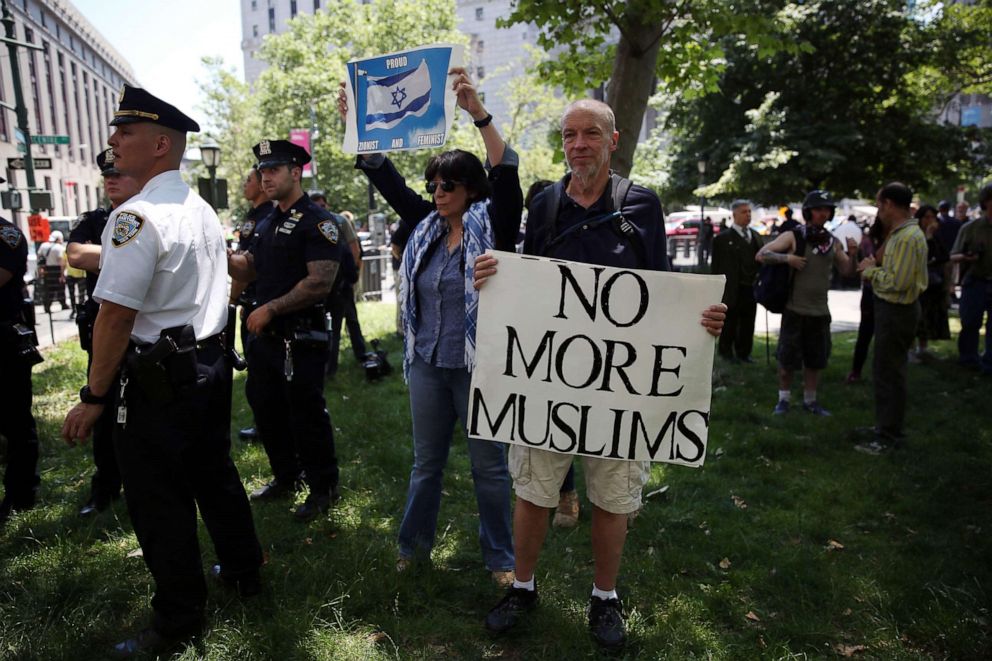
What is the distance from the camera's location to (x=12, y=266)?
13.4 ft

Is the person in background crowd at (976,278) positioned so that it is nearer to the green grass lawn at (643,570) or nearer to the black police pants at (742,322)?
the black police pants at (742,322)

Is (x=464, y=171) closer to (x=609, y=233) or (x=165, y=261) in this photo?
(x=609, y=233)

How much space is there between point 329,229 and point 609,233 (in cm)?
194

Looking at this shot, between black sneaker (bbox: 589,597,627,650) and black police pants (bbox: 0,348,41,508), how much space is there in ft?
11.7

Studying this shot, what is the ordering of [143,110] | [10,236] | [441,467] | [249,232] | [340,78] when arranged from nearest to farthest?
[143,110], [441,467], [10,236], [249,232], [340,78]

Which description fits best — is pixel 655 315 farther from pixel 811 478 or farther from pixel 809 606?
pixel 811 478

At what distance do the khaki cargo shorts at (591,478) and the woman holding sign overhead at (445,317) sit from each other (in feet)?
1.08

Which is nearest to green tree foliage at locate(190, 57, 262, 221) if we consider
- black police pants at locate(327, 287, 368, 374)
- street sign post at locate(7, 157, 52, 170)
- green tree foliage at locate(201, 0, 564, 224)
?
green tree foliage at locate(201, 0, 564, 224)

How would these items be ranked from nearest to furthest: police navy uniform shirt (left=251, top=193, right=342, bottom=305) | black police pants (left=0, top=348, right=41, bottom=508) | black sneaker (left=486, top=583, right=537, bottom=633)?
black sneaker (left=486, top=583, right=537, bottom=633) → police navy uniform shirt (left=251, top=193, right=342, bottom=305) → black police pants (left=0, top=348, right=41, bottom=508)

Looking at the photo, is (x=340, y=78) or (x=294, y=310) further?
(x=340, y=78)

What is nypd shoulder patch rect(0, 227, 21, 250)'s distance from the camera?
4.01 metres

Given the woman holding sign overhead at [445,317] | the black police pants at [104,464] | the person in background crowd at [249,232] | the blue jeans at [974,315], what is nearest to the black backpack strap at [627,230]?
the woman holding sign overhead at [445,317]

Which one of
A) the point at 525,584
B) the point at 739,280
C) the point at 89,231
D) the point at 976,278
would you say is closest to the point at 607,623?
the point at 525,584

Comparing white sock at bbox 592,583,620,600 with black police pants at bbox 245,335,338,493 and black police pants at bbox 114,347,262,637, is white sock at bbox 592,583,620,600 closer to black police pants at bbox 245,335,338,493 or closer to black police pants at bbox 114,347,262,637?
black police pants at bbox 114,347,262,637
